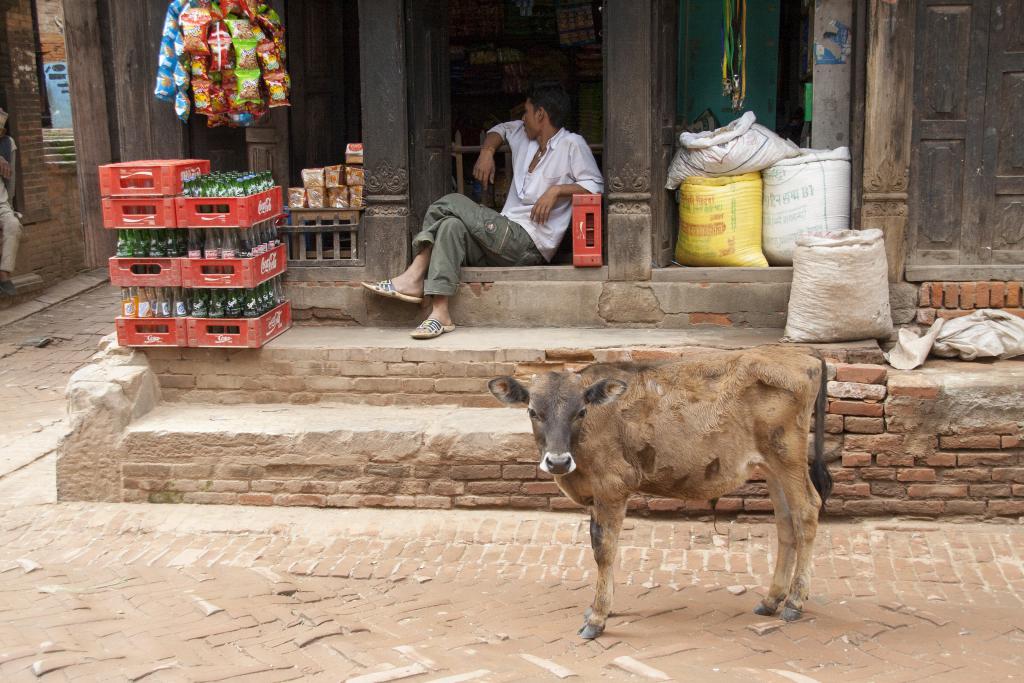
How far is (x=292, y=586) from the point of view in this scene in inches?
248

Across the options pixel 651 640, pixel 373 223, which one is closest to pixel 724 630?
pixel 651 640

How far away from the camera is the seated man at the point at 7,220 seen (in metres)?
13.0

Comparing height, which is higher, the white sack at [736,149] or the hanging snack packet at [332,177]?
the white sack at [736,149]

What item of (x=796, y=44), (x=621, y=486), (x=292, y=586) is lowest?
(x=292, y=586)

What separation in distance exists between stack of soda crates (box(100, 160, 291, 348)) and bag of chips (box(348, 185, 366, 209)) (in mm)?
746

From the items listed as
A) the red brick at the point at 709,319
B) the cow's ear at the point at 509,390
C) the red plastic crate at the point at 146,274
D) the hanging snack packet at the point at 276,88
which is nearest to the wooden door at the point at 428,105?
the hanging snack packet at the point at 276,88

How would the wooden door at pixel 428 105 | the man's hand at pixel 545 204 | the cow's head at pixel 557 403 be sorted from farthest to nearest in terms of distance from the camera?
the wooden door at pixel 428 105 < the man's hand at pixel 545 204 < the cow's head at pixel 557 403

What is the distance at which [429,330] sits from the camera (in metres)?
8.13

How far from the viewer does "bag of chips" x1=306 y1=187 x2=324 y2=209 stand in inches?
342

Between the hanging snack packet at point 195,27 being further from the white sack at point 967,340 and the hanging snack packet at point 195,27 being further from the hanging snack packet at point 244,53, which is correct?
the white sack at point 967,340

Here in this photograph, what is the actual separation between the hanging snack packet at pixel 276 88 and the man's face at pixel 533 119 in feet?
5.97

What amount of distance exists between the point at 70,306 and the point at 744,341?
8.79m

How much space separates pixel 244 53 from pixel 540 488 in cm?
383

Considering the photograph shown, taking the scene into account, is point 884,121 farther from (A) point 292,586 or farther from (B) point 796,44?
(A) point 292,586
